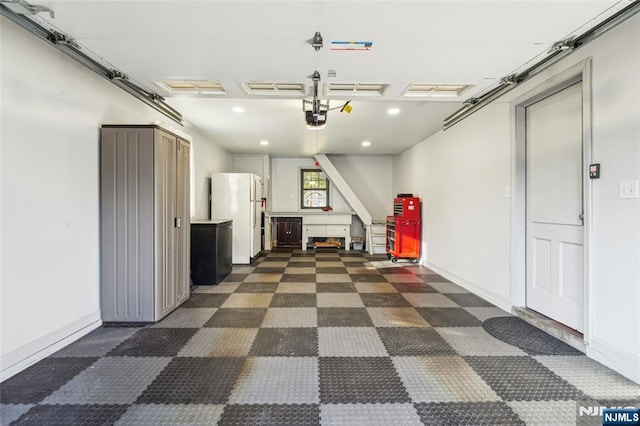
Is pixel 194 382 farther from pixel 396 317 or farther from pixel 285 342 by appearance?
pixel 396 317

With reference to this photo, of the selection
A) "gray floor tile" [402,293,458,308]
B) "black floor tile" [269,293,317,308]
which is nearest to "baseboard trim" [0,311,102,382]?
"black floor tile" [269,293,317,308]

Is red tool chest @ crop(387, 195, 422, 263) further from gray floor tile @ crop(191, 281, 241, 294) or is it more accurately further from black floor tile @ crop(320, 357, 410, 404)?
black floor tile @ crop(320, 357, 410, 404)

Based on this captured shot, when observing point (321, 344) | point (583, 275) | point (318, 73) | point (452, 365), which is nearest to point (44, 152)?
point (318, 73)

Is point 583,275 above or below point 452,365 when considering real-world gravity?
above

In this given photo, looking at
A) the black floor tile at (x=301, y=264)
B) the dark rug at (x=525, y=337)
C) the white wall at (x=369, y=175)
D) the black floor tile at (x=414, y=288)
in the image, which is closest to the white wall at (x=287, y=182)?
the white wall at (x=369, y=175)

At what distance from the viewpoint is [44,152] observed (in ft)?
7.29

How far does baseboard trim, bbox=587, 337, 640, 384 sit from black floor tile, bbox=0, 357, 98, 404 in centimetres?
386

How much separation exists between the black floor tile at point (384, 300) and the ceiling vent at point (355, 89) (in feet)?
8.08

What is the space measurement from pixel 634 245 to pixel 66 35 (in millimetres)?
4257

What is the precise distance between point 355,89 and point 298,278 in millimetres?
3083

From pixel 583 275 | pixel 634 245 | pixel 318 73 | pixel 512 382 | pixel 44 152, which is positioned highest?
pixel 318 73

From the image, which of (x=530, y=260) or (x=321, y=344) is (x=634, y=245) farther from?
(x=321, y=344)

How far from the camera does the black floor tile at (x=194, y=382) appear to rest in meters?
1.75

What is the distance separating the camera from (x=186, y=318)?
3029mm
